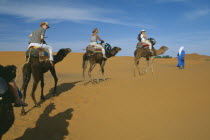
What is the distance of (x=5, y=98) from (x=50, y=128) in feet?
9.01

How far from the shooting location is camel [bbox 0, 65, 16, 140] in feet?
12.2

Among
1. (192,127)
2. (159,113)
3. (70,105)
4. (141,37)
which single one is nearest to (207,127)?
(192,127)

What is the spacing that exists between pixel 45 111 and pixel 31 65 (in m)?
1.69

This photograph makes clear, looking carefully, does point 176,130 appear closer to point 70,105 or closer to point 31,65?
point 70,105

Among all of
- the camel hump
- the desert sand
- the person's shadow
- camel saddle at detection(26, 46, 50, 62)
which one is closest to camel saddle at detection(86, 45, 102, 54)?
the desert sand

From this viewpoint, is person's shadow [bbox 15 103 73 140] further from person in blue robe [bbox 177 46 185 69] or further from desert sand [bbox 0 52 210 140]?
person in blue robe [bbox 177 46 185 69]

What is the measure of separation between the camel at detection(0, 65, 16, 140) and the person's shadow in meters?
2.07

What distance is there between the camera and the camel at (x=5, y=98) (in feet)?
12.2

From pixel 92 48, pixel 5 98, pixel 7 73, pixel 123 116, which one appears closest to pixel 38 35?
pixel 92 48

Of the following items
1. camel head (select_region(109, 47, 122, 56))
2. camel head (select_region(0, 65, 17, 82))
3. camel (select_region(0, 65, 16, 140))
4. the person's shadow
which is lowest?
the person's shadow

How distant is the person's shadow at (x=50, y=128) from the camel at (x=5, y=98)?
2.07 meters

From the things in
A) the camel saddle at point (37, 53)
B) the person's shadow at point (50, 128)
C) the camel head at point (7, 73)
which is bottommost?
the person's shadow at point (50, 128)

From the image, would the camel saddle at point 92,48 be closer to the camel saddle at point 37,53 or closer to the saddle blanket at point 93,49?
the saddle blanket at point 93,49

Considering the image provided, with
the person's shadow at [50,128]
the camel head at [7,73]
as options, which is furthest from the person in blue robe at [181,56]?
the camel head at [7,73]
